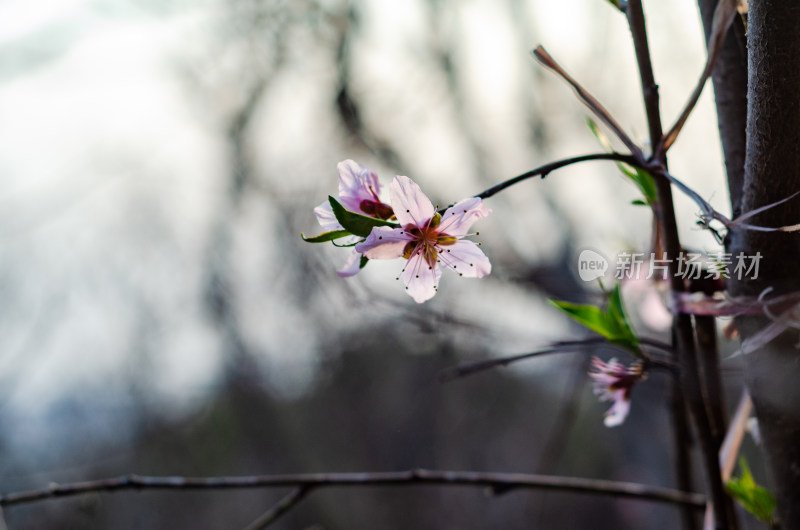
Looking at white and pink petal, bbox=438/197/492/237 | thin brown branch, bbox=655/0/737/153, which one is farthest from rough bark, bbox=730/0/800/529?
white and pink petal, bbox=438/197/492/237

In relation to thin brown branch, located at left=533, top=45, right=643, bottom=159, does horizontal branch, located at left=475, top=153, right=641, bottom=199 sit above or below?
below

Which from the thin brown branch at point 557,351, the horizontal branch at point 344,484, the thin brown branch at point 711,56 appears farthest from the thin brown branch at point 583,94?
the horizontal branch at point 344,484

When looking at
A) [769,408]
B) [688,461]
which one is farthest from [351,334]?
[769,408]

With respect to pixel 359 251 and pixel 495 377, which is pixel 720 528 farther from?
pixel 495 377

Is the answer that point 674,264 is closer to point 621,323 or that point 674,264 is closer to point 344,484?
point 621,323

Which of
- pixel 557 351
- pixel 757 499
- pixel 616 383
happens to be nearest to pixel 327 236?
pixel 557 351

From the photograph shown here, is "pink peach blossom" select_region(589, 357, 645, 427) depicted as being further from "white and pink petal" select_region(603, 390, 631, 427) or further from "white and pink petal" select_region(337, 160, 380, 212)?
"white and pink petal" select_region(337, 160, 380, 212)
